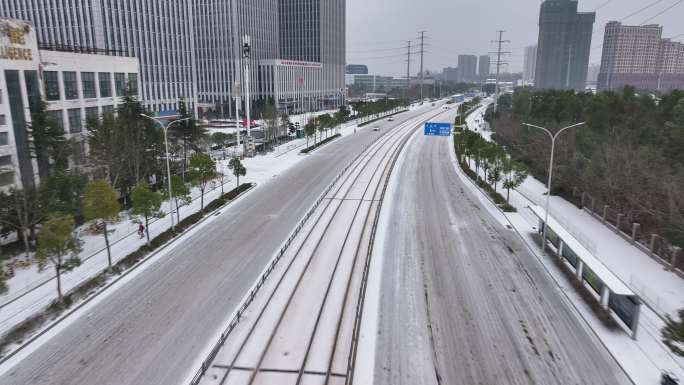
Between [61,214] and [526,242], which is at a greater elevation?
[61,214]

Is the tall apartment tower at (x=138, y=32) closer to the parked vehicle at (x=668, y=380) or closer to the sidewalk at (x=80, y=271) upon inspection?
the sidewalk at (x=80, y=271)

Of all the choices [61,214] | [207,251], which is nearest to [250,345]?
[207,251]

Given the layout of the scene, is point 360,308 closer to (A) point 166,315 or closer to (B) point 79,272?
Result: (A) point 166,315

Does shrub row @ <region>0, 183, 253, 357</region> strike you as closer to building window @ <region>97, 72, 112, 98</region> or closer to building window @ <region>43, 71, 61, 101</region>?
building window @ <region>43, 71, 61, 101</region>

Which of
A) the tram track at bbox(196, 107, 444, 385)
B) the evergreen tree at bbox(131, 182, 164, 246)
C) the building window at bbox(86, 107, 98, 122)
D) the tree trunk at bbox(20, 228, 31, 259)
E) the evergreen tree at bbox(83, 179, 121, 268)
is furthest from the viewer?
the building window at bbox(86, 107, 98, 122)

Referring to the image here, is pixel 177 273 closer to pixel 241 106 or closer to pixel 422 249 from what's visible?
pixel 422 249

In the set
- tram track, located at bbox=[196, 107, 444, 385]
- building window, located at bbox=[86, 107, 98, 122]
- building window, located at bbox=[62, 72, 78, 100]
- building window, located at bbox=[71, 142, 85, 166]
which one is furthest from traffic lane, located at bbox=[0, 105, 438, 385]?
building window, located at bbox=[62, 72, 78, 100]

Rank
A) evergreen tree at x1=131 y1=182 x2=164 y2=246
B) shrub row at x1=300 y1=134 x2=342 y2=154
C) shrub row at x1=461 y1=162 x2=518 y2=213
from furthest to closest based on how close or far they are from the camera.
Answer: shrub row at x1=300 y1=134 x2=342 y2=154, shrub row at x1=461 y1=162 x2=518 y2=213, evergreen tree at x1=131 y1=182 x2=164 y2=246
